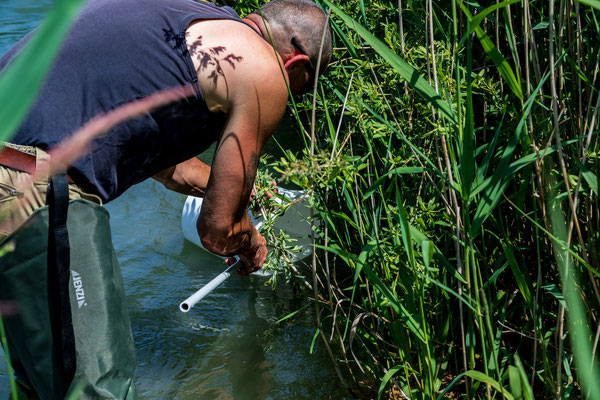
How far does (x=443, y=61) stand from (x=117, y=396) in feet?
4.87

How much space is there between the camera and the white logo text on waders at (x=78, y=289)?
169cm

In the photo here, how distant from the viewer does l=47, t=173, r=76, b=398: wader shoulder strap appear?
1597 millimetres

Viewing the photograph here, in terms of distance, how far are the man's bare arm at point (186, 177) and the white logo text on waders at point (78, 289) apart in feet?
3.40

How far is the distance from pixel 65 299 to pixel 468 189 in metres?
1.12

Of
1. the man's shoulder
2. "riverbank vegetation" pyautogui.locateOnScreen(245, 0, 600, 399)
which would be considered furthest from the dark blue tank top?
"riverbank vegetation" pyautogui.locateOnScreen(245, 0, 600, 399)

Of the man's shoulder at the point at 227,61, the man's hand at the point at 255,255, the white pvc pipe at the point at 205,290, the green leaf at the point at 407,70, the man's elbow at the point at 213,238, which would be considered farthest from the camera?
the man's hand at the point at 255,255

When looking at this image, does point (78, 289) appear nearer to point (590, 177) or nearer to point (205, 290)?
point (205, 290)

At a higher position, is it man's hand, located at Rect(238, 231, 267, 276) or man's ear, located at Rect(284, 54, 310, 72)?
man's ear, located at Rect(284, 54, 310, 72)

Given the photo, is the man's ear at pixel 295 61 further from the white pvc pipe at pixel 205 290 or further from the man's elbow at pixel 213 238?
the white pvc pipe at pixel 205 290

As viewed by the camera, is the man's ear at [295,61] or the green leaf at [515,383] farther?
the man's ear at [295,61]

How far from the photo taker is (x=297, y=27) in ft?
6.89

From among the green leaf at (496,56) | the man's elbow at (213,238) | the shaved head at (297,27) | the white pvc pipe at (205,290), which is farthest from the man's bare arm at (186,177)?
the green leaf at (496,56)

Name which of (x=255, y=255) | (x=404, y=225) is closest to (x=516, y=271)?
(x=404, y=225)

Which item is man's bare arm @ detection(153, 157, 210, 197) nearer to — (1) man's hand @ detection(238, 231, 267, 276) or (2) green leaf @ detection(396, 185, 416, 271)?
(1) man's hand @ detection(238, 231, 267, 276)
